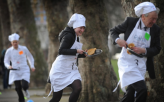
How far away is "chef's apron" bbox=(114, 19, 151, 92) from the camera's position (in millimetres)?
5758

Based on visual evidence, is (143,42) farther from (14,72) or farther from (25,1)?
(25,1)

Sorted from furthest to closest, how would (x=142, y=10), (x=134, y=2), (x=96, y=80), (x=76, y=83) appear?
(x=96, y=80) < (x=134, y=2) < (x=76, y=83) < (x=142, y=10)

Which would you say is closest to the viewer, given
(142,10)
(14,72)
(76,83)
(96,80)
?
(142,10)

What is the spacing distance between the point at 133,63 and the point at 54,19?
797cm

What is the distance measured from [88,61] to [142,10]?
377cm

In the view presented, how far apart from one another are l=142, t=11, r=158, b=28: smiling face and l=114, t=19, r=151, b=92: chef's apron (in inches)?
5.4

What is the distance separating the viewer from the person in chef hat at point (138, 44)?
→ 18.8ft

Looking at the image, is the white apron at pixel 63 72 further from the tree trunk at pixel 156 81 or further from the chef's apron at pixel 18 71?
the chef's apron at pixel 18 71

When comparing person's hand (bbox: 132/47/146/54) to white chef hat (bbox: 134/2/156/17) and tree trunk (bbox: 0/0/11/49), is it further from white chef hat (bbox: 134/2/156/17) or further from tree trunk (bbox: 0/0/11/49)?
tree trunk (bbox: 0/0/11/49)

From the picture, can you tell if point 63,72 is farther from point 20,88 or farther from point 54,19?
point 54,19

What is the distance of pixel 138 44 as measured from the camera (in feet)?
19.5

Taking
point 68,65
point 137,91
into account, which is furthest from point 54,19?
point 137,91

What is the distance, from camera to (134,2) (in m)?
7.84

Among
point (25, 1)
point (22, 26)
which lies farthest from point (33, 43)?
point (25, 1)
